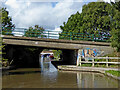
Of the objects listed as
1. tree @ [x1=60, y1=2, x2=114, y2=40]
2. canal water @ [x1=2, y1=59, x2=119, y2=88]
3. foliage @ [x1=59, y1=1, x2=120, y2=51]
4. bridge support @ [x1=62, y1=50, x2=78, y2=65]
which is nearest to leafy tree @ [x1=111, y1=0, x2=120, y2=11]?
bridge support @ [x1=62, y1=50, x2=78, y2=65]

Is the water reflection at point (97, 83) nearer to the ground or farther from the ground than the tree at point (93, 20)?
nearer to the ground

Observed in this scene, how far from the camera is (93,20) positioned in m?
32.3

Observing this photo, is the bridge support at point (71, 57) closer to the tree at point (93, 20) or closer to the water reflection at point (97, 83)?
the tree at point (93, 20)

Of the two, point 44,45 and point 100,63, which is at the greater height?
point 44,45

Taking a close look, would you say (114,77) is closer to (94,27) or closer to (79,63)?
(79,63)

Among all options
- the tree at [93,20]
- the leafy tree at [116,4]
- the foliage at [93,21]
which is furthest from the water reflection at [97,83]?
the tree at [93,20]

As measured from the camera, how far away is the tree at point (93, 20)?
32.1 metres

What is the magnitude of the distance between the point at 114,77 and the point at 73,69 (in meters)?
6.85

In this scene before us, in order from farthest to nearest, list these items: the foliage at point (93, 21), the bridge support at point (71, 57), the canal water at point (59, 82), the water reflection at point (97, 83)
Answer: the foliage at point (93, 21) < the bridge support at point (71, 57) < the canal water at point (59, 82) < the water reflection at point (97, 83)

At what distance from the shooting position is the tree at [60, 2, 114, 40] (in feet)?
105

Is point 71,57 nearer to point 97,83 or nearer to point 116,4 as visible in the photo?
point 116,4

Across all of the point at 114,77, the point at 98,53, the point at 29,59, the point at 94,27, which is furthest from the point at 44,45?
the point at 29,59

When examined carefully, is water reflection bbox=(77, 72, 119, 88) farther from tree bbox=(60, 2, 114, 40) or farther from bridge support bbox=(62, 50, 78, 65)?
tree bbox=(60, 2, 114, 40)

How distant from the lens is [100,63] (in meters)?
18.8
